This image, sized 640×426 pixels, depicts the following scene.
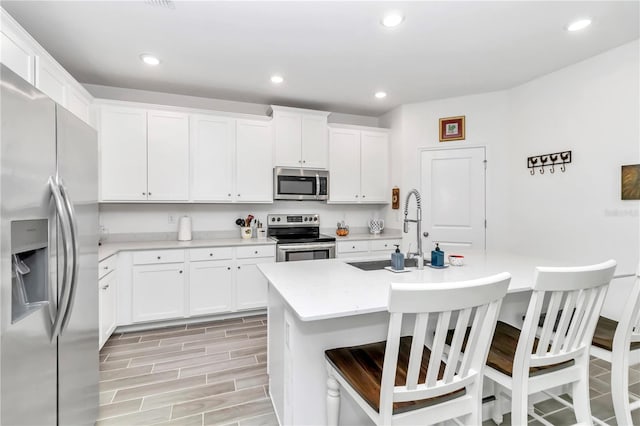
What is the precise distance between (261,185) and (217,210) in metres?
0.67

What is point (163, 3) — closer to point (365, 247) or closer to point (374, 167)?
point (374, 167)

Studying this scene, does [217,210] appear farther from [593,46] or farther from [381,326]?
[593,46]

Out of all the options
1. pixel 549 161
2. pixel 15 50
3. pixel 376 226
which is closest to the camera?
pixel 15 50

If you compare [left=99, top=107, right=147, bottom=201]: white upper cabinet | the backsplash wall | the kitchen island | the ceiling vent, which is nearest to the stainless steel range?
the backsplash wall

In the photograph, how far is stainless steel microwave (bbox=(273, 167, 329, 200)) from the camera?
381 cm

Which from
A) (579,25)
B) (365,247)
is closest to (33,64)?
(365,247)

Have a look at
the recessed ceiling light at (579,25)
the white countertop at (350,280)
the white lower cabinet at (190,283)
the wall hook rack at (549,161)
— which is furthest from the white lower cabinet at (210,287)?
the recessed ceiling light at (579,25)

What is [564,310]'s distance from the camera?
1287 millimetres

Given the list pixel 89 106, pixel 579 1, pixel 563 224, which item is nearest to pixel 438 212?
pixel 563 224

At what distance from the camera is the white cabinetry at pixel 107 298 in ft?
8.27

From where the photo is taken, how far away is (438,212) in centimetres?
402

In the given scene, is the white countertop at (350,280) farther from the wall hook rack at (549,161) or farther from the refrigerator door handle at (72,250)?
the wall hook rack at (549,161)

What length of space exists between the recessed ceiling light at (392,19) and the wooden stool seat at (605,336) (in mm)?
2357

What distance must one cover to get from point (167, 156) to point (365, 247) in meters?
2.64
